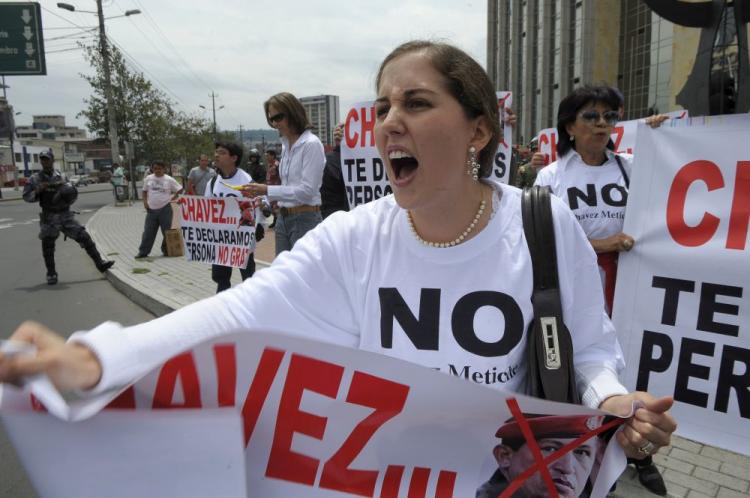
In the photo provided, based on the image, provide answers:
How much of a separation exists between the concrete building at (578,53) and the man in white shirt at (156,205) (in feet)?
69.1

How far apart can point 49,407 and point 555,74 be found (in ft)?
155

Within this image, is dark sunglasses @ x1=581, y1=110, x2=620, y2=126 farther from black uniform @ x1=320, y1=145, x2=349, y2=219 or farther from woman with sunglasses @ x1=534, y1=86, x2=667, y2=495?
black uniform @ x1=320, y1=145, x2=349, y2=219

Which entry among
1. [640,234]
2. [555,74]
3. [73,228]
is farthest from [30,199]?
[555,74]

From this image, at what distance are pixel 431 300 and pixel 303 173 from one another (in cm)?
370

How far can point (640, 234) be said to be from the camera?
2684 mm

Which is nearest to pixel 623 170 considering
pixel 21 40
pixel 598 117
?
pixel 598 117

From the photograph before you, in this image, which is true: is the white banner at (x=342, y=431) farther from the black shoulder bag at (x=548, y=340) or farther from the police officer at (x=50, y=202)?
the police officer at (x=50, y=202)

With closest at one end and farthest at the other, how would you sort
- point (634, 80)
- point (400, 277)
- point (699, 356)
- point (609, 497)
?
1. point (400, 277)
2. point (699, 356)
3. point (609, 497)
4. point (634, 80)

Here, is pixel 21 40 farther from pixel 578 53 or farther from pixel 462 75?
pixel 578 53

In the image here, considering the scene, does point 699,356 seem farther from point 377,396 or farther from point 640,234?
point 377,396

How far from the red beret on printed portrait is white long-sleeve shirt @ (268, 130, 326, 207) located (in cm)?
392

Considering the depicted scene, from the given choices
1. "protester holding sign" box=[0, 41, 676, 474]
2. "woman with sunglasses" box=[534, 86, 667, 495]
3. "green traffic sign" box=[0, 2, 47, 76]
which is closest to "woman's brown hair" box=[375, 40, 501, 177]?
"protester holding sign" box=[0, 41, 676, 474]

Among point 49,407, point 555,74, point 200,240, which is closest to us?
point 49,407

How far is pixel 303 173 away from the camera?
16.4 feet
